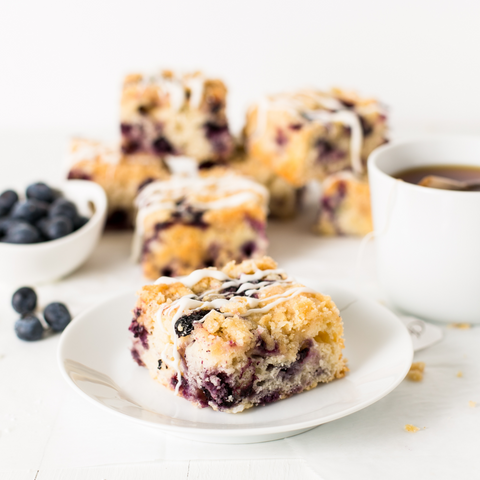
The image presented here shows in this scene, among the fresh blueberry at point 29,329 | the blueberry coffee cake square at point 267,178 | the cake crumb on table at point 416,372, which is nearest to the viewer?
the cake crumb on table at point 416,372

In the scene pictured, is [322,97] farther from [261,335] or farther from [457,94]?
[457,94]

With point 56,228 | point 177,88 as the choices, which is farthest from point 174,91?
point 56,228

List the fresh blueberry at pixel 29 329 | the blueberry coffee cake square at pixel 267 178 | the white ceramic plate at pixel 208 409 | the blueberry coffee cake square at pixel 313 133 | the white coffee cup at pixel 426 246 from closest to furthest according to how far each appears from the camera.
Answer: the white ceramic plate at pixel 208 409
the white coffee cup at pixel 426 246
the fresh blueberry at pixel 29 329
the blueberry coffee cake square at pixel 313 133
the blueberry coffee cake square at pixel 267 178

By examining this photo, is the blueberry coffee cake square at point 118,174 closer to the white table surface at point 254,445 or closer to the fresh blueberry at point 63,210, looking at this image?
the fresh blueberry at point 63,210

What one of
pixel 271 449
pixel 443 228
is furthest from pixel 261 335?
pixel 443 228

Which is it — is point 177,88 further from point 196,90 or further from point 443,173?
point 443,173

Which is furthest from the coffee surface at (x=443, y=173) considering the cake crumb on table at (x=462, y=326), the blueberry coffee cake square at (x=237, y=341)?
the blueberry coffee cake square at (x=237, y=341)

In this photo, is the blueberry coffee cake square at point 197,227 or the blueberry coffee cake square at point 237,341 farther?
the blueberry coffee cake square at point 197,227
